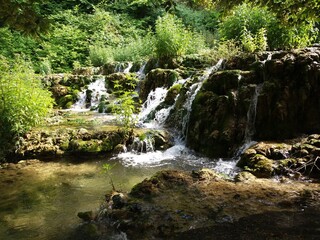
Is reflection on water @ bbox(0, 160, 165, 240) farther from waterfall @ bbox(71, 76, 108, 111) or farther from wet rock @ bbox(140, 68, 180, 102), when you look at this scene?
waterfall @ bbox(71, 76, 108, 111)

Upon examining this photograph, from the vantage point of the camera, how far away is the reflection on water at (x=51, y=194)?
3928 millimetres

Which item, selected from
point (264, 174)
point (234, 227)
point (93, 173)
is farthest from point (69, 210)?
point (264, 174)

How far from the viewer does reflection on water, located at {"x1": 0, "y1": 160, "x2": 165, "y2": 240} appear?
393 centimetres

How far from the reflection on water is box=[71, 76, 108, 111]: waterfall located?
19.1 ft

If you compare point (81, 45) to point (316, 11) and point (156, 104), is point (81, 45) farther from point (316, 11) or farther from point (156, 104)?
point (316, 11)

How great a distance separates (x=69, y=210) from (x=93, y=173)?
63.7 inches

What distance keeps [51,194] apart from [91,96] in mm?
7674

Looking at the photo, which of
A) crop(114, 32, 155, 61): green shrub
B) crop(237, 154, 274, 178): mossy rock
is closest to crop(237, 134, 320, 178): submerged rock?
crop(237, 154, 274, 178): mossy rock

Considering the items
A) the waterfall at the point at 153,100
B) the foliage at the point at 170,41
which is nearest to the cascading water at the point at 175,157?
the waterfall at the point at 153,100

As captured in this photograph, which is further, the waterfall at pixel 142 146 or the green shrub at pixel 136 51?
the green shrub at pixel 136 51

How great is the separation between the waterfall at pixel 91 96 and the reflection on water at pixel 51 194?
582 cm

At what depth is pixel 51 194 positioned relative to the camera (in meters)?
5.08

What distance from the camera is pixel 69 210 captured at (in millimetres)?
4406

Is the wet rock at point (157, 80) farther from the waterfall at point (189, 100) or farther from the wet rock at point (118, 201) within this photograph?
the wet rock at point (118, 201)
